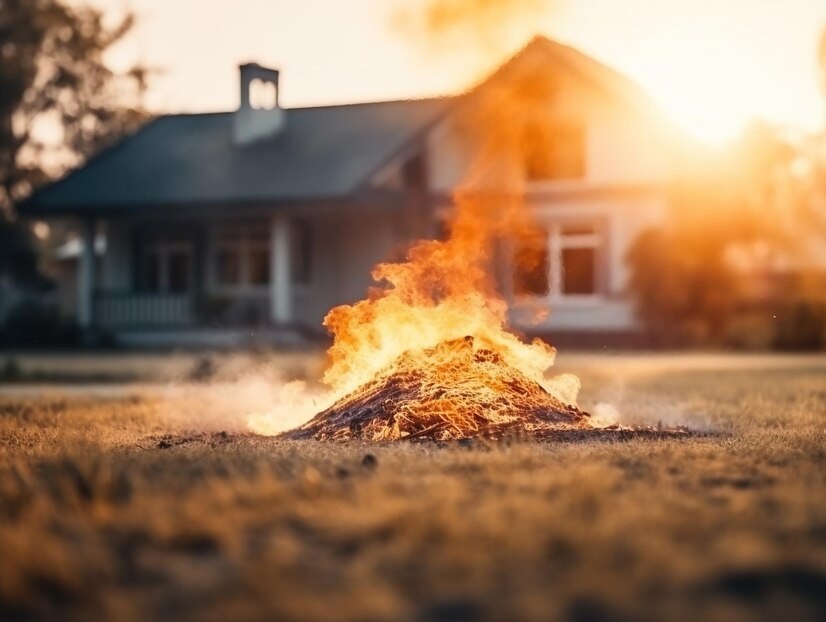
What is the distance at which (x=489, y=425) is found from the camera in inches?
385

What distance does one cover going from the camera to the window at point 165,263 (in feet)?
105

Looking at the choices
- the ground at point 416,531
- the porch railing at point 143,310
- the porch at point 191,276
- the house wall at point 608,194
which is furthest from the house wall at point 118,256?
the ground at point 416,531

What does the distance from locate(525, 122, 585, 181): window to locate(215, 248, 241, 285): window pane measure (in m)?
7.53

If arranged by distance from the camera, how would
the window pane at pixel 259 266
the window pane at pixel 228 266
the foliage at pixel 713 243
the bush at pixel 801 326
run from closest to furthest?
1. the bush at pixel 801 326
2. the foliage at pixel 713 243
3. the window pane at pixel 259 266
4. the window pane at pixel 228 266

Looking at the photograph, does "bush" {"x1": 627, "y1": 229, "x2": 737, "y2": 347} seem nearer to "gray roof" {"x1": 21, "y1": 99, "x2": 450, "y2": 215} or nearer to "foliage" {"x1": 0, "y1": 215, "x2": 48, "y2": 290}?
"gray roof" {"x1": 21, "y1": 99, "x2": 450, "y2": 215}

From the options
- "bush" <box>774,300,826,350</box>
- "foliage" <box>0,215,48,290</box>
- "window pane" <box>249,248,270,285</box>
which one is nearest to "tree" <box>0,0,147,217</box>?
"foliage" <box>0,215,48,290</box>

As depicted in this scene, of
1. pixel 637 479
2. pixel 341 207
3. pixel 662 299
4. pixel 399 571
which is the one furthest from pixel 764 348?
pixel 399 571

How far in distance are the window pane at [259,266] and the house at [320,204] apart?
34 mm

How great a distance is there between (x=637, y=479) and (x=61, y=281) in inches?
1572

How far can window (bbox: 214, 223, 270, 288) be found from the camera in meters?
31.2

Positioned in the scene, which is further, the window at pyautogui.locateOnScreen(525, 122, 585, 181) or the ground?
the window at pyautogui.locateOnScreen(525, 122, 585, 181)

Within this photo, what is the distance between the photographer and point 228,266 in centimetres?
3161

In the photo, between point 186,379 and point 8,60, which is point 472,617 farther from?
point 8,60

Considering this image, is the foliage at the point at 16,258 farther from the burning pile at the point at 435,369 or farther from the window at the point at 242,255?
the burning pile at the point at 435,369
